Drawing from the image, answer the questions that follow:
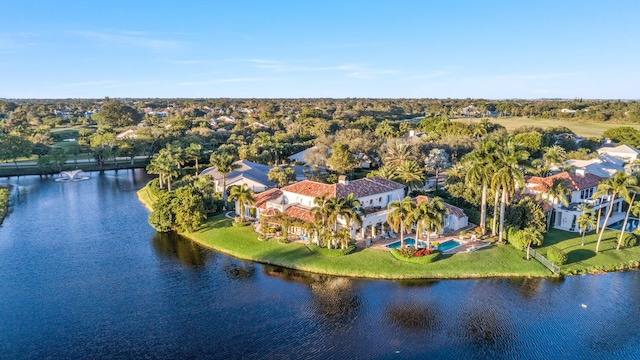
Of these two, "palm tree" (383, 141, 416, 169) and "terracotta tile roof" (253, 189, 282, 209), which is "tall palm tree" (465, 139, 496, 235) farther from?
"palm tree" (383, 141, 416, 169)

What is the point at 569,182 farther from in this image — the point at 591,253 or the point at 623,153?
the point at 623,153

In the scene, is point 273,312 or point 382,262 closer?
point 273,312

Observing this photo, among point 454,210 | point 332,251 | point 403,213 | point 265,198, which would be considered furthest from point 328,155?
point 403,213

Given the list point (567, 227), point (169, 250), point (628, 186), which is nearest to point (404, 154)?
point (567, 227)

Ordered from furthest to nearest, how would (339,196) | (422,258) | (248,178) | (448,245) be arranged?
(248,178) → (339,196) → (448,245) → (422,258)

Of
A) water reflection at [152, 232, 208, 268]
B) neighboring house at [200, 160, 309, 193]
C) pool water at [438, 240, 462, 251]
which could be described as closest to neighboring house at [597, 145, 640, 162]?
pool water at [438, 240, 462, 251]

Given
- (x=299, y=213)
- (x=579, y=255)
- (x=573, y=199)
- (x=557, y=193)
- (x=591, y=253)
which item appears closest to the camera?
(x=579, y=255)

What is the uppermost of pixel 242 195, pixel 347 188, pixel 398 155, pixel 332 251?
pixel 398 155
